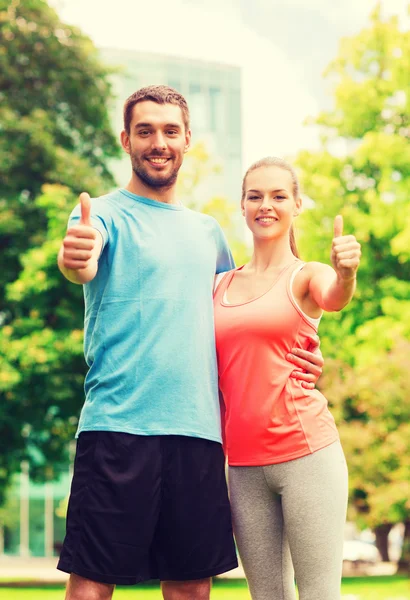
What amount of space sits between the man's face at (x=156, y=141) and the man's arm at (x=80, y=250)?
439 millimetres

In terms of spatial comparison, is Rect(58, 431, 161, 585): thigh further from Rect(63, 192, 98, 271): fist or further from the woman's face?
the woman's face

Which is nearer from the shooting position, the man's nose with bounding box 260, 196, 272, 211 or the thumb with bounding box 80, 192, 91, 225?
the thumb with bounding box 80, 192, 91, 225

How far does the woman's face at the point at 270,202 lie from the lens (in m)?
3.43

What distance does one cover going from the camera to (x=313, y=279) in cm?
324

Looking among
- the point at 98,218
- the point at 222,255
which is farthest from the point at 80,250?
the point at 222,255

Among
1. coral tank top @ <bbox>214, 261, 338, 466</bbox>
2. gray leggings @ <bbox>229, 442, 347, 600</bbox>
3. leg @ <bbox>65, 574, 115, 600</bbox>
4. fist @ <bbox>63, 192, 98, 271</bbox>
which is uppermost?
fist @ <bbox>63, 192, 98, 271</bbox>

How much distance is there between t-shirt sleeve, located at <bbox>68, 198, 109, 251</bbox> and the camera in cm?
316

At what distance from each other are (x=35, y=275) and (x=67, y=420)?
2.68m

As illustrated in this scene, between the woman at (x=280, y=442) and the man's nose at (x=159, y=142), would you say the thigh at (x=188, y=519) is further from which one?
the man's nose at (x=159, y=142)

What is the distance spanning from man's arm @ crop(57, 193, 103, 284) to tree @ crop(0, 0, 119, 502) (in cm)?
1022

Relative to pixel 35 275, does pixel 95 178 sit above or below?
above

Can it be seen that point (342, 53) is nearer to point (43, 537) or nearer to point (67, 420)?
point (67, 420)

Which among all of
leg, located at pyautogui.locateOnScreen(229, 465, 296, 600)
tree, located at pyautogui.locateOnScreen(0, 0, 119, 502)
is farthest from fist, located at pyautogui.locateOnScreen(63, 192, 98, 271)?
tree, located at pyautogui.locateOnScreen(0, 0, 119, 502)

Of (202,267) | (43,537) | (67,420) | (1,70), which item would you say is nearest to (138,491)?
(202,267)
